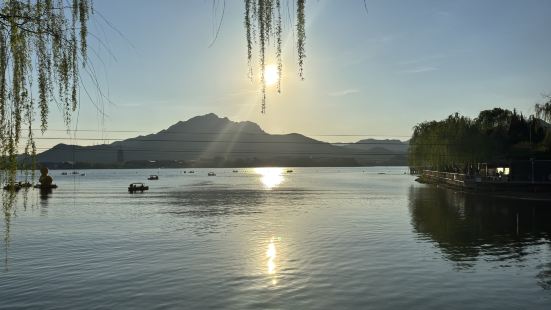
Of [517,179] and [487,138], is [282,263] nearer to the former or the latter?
[517,179]

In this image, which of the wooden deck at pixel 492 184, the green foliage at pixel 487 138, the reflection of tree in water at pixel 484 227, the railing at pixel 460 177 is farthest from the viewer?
the green foliage at pixel 487 138

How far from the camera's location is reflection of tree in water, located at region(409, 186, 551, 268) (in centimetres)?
3170

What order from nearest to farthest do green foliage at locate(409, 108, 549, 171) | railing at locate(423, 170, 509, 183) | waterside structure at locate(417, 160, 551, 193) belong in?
waterside structure at locate(417, 160, 551, 193) < railing at locate(423, 170, 509, 183) < green foliage at locate(409, 108, 549, 171)

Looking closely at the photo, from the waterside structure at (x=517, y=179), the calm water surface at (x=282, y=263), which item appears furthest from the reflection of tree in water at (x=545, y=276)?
the waterside structure at (x=517, y=179)

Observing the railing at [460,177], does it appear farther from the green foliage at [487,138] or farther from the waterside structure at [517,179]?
the green foliage at [487,138]

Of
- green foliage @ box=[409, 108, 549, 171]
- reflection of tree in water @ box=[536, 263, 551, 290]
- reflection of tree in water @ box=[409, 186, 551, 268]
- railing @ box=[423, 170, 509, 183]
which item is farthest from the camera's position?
green foliage @ box=[409, 108, 549, 171]

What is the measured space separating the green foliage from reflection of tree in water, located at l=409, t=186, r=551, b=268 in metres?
16.8

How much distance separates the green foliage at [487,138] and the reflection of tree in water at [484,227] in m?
16.8

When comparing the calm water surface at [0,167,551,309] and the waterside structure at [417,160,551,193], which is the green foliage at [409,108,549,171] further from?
the calm water surface at [0,167,551,309]

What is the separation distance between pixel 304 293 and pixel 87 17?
17483 mm

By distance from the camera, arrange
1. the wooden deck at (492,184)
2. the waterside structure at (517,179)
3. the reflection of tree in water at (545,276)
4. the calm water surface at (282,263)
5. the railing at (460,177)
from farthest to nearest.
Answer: the railing at (460,177), the waterside structure at (517,179), the wooden deck at (492,184), the reflection of tree in water at (545,276), the calm water surface at (282,263)

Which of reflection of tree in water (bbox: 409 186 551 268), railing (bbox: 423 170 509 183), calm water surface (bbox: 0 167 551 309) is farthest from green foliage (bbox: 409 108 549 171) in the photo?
calm water surface (bbox: 0 167 551 309)

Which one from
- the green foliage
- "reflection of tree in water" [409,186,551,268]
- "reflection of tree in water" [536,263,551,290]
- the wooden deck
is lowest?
"reflection of tree in water" [409,186,551,268]

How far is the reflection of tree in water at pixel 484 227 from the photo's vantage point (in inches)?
1248
